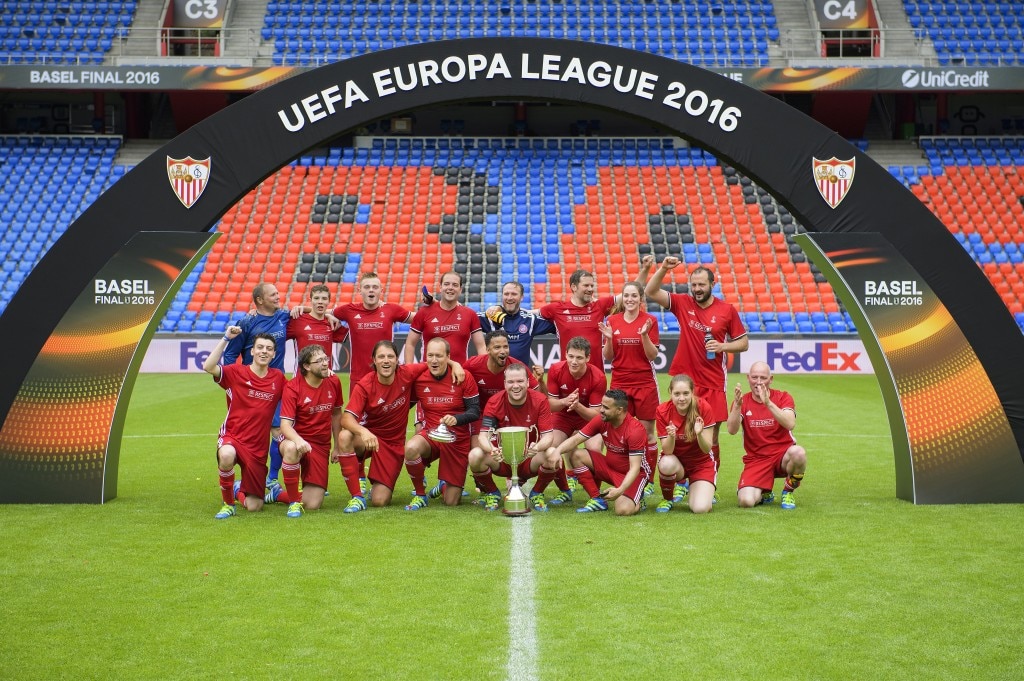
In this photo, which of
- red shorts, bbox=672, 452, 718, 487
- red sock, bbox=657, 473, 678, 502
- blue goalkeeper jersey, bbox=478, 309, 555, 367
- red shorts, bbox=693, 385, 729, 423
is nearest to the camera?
red sock, bbox=657, 473, 678, 502

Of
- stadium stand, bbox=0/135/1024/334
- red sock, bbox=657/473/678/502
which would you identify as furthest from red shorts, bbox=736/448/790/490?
stadium stand, bbox=0/135/1024/334

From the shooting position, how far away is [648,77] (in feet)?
29.9

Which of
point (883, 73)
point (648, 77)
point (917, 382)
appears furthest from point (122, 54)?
point (917, 382)

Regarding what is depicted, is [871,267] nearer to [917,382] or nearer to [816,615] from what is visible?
[917,382]

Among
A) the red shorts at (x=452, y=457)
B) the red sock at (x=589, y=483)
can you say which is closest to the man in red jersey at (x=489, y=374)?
the red shorts at (x=452, y=457)

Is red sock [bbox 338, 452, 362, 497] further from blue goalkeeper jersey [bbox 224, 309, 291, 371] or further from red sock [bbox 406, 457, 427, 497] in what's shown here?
blue goalkeeper jersey [bbox 224, 309, 291, 371]

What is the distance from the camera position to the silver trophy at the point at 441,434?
8.66 metres

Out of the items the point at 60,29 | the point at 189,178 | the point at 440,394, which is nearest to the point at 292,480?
the point at 440,394

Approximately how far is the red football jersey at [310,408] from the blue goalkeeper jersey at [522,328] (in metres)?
1.67

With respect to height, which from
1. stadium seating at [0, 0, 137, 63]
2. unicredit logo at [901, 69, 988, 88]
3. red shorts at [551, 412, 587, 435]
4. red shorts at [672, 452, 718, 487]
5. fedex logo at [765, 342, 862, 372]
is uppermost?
stadium seating at [0, 0, 137, 63]

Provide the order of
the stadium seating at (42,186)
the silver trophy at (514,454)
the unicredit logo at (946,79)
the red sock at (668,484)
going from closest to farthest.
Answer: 1. the silver trophy at (514,454)
2. the red sock at (668,484)
3. the stadium seating at (42,186)
4. the unicredit logo at (946,79)

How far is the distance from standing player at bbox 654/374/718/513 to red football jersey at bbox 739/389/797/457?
0.34 meters

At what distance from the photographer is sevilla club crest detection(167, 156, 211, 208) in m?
9.05

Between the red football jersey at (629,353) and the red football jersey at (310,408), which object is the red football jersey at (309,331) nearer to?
the red football jersey at (310,408)
